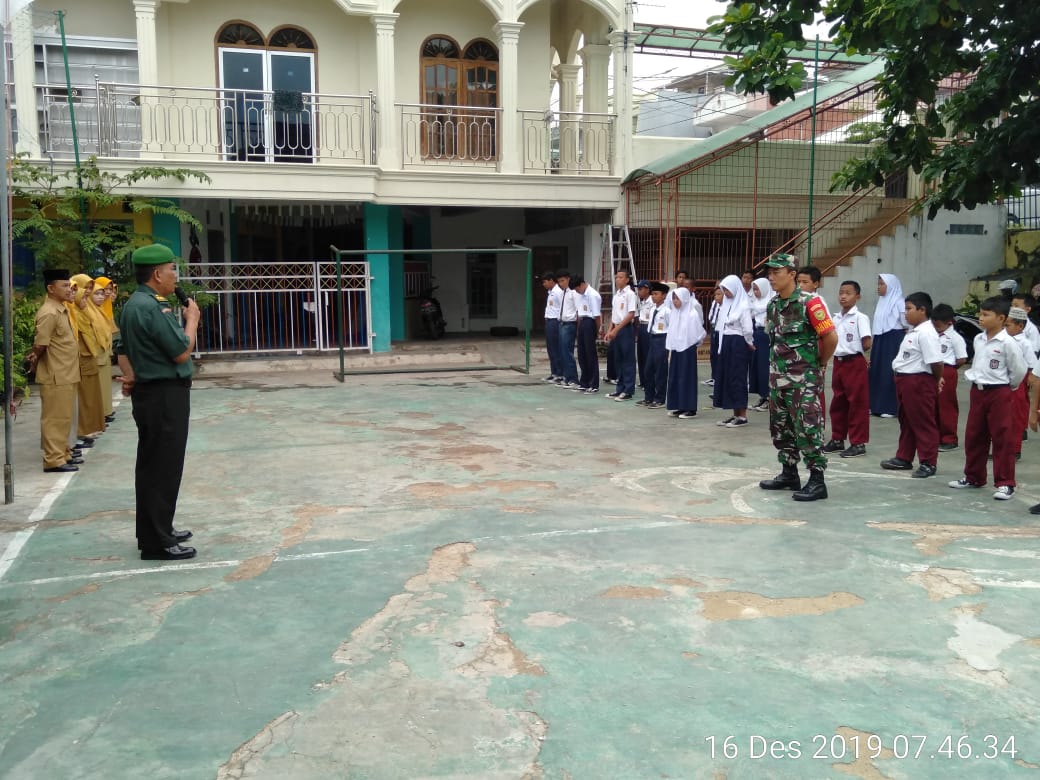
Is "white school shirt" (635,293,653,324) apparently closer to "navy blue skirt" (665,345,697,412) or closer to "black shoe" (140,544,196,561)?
"navy blue skirt" (665,345,697,412)

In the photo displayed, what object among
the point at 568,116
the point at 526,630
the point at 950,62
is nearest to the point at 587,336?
the point at 950,62

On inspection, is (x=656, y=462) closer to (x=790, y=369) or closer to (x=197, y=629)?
(x=790, y=369)

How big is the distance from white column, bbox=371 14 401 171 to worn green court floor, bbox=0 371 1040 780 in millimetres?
8714

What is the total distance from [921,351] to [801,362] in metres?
1.49

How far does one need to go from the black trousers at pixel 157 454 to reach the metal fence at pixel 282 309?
9.32 metres

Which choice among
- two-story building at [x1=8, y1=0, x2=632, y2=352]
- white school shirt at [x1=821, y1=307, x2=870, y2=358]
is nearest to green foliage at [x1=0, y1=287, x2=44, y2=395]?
two-story building at [x1=8, y1=0, x2=632, y2=352]

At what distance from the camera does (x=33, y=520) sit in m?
5.75

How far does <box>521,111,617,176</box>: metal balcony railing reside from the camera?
15711 millimetres

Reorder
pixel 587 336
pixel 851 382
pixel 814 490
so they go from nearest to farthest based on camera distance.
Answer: pixel 814 490 < pixel 851 382 < pixel 587 336

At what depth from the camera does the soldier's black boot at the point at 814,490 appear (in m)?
6.12

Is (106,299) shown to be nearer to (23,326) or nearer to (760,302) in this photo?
(23,326)

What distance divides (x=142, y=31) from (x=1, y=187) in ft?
30.2

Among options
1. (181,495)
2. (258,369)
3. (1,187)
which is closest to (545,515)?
(181,495)

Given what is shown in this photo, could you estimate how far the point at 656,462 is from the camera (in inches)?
295
